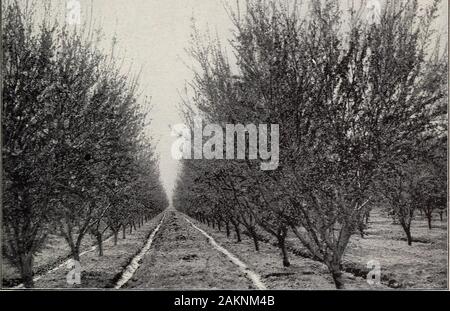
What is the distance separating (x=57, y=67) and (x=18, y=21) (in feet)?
3.71

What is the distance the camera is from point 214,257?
62.9ft

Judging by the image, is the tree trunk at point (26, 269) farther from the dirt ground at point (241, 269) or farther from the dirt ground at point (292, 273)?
the dirt ground at point (292, 273)

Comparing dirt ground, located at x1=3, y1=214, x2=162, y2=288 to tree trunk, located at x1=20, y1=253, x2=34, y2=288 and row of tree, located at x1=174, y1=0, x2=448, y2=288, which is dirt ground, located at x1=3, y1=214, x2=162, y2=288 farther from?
row of tree, located at x1=174, y1=0, x2=448, y2=288

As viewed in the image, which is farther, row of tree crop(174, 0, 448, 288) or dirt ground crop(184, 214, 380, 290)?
dirt ground crop(184, 214, 380, 290)

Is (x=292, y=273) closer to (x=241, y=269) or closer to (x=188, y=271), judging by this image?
(x=241, y=269)

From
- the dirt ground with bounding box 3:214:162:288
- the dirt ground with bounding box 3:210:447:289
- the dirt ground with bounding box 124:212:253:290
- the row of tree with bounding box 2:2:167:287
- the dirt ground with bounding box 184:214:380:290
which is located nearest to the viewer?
the row of tree with bounding box 2:2:167:287

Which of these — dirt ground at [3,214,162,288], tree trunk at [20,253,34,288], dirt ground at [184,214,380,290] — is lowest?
dirt ground at [3,214,162,288]

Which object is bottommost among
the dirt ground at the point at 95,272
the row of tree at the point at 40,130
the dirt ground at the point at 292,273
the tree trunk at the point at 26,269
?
the dirt ground at the point at 95,272

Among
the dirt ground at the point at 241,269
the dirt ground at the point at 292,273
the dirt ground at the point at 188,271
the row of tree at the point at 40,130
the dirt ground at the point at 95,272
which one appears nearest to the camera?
the row of tree at the point at 40,130

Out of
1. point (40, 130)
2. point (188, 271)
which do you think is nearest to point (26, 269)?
point (40, 130)

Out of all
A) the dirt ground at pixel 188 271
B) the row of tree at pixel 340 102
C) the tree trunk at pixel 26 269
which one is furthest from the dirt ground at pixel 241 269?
the row of tree at pixel 340 102

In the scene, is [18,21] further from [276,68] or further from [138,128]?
[138,128]

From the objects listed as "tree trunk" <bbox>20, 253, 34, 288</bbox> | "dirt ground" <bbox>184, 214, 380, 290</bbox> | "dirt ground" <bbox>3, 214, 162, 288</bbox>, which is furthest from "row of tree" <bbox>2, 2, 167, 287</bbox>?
"dirt ground" <bbox>184, 214, 380, 290</bbox>

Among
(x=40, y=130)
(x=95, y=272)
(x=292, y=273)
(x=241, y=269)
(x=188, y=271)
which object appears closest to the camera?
(x=40, y=130)
